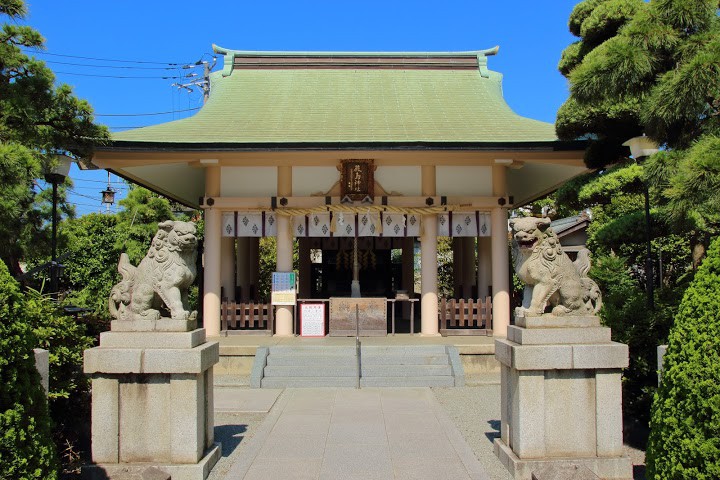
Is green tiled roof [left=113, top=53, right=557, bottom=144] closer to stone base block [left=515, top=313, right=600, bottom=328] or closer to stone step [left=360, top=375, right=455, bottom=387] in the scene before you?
stone step [left=360, top=375, right=455, bottom=387]

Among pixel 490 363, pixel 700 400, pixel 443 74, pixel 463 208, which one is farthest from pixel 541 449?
pixel 443 74

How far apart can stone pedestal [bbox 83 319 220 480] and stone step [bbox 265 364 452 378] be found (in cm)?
528

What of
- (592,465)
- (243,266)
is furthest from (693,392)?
(243,266)

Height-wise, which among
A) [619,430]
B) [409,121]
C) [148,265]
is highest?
[409,121]

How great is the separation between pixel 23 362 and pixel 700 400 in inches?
180

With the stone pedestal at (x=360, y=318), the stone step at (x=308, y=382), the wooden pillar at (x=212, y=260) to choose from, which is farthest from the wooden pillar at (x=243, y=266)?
the stone step at (x=308, y=382)

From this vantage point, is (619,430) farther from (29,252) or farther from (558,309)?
(29,252)

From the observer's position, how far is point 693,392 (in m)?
3.87

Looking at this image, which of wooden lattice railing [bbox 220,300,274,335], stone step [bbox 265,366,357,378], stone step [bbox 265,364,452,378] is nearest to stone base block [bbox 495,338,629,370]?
stone step [bbox 265,364,452,378]

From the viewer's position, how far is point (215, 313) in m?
14.0

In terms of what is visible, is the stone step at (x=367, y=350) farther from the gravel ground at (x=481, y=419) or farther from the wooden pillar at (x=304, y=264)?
the wooden pillar at (x=304, y=264)

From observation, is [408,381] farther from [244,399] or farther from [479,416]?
[244,399]

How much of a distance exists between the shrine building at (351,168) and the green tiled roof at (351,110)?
0.18 ft

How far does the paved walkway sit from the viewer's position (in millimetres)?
5887
